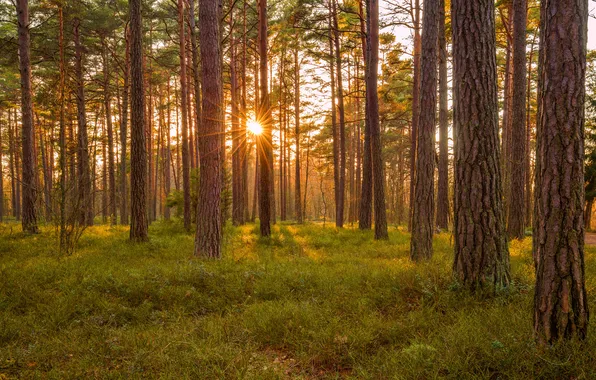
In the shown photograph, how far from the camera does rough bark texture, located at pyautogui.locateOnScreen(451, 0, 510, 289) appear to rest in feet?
14.9

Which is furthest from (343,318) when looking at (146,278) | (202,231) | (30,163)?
(30,163)

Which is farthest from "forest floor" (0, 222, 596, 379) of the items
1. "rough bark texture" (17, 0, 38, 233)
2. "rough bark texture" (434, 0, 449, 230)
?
"rough bark texture" (434, 0, 449, 230)

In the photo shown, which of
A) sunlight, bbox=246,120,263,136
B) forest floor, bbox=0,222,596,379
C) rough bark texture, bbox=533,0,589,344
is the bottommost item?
forest floor, bbox=0,222,596,379

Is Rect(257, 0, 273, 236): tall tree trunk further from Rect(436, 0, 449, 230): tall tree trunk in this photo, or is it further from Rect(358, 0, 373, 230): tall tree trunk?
Rect(436, 0, 449, 230): tall tree trunk

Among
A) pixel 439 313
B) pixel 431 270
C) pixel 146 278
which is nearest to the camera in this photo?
pixel 439 313

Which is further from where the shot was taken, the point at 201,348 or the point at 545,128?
the point at 201,348

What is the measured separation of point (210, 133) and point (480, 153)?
5503 millimetres

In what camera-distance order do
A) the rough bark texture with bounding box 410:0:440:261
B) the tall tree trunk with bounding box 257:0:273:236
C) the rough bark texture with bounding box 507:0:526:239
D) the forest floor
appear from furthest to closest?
the tall tree trunk with bounding box 257:0:273:236, the rough bark texture with bounding box 507:0:526:239, the rough bark texture with bounding box 410:0:440:261, the forest floor

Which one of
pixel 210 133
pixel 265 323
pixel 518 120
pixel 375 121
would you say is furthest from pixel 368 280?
pixel 518 120

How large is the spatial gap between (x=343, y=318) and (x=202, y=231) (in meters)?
4.60

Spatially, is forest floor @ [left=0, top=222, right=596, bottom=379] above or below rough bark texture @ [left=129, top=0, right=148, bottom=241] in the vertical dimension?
below

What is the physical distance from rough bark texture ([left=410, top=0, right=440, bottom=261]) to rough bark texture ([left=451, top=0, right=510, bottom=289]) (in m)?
2.31

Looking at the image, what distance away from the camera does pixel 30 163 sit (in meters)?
11.5

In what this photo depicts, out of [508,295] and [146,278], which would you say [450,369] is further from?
[146,278]
